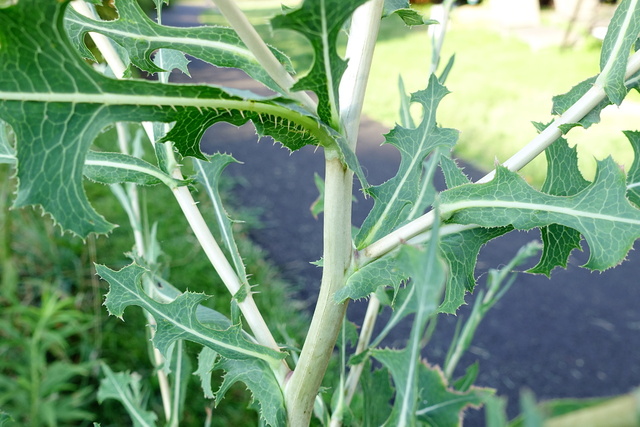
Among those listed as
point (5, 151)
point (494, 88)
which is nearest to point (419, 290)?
point (5, 151)

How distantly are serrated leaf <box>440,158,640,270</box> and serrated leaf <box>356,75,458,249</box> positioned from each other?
0.25ft

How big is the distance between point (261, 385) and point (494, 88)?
251 inches

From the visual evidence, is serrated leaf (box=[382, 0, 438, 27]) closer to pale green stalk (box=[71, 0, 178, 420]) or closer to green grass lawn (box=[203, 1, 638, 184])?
pale green stalk (box=[71, 0, 178, 420])

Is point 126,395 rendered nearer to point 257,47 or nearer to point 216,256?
point 216,256

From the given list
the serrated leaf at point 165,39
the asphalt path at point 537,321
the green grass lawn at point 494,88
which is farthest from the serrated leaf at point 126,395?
the green grass lawn at point 494,88

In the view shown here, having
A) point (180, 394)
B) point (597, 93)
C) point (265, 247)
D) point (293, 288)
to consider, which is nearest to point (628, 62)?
point (597, 93)

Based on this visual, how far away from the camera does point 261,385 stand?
58cm

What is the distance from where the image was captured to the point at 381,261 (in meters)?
0.50

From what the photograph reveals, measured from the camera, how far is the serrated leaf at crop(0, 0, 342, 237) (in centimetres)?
38

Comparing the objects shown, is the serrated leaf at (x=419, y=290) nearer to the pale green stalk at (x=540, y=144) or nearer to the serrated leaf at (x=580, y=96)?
the pale green stalk at (x=540, y=144)

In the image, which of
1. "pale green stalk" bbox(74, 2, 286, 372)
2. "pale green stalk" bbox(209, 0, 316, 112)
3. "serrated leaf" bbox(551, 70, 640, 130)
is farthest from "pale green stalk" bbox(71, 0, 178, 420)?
"serrated leaf" bbox(551, 70, 640, 130)

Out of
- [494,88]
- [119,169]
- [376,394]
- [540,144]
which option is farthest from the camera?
[494,88]

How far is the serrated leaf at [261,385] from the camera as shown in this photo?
56 cm

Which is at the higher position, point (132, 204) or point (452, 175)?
point (452, 175)
